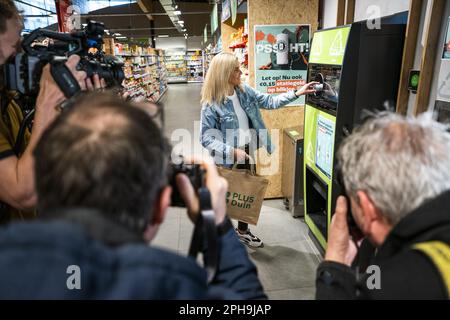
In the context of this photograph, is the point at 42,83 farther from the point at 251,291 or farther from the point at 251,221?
the point at 251,221

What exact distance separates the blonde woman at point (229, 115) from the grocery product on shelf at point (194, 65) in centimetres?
2655

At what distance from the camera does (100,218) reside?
56 cm

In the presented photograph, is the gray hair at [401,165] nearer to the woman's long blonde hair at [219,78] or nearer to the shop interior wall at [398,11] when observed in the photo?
the shop interior wall at [398,11]

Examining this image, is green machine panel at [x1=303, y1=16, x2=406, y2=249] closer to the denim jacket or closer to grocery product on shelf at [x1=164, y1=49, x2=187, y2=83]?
the denim jacket

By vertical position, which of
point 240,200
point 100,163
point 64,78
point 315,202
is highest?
point 64,78

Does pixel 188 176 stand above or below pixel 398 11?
below

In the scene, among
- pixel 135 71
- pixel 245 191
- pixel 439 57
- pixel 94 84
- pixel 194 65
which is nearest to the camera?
pixel 94 84

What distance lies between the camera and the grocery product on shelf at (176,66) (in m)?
28.0

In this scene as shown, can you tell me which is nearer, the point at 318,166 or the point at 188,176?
the point at 188,176

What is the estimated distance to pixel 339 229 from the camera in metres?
1.16

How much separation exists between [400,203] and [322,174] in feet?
5.86

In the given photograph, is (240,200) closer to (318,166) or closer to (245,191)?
(245,191)

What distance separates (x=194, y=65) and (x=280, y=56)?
26.6m

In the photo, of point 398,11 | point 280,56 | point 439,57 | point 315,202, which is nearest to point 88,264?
point 439,57
